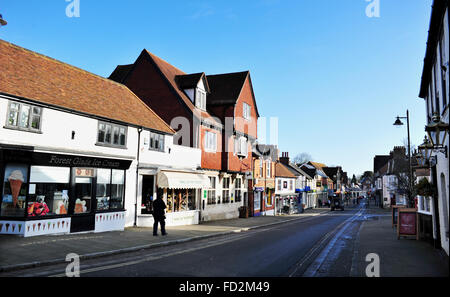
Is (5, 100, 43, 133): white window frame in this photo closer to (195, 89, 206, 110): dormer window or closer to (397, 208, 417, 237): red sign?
(195, 89, 206, 110): dormer window

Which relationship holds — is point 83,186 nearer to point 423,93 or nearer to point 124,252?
point 124,252

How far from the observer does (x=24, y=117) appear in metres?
13.3

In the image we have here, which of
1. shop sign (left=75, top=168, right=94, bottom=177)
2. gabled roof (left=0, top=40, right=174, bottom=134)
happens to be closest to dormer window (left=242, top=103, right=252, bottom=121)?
gabled roof (left=0, top=40, right=174, bottom=134)

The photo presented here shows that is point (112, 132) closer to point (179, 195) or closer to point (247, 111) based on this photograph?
point (179, 195)

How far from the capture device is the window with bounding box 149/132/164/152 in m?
20.1

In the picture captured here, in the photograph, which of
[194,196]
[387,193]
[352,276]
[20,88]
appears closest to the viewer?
[352,276]

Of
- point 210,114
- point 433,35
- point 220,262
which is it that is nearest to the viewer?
point 220,262

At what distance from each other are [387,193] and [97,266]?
69.1 metres

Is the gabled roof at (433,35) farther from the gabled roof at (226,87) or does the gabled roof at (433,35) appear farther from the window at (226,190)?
the window at (226,190)

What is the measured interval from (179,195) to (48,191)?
928 cm

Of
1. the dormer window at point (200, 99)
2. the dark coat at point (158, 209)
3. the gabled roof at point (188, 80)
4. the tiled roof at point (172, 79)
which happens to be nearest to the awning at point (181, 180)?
the dark coat at point (158, 209)

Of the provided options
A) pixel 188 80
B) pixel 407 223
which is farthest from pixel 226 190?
pixel 407 223

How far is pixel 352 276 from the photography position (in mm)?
8641

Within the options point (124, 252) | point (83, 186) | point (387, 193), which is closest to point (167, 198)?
point (83, 186)
